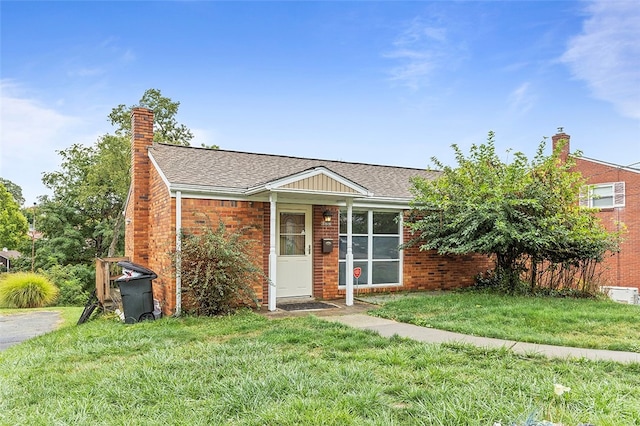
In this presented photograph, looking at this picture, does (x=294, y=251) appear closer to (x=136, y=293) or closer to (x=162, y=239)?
(x=162, y=239)

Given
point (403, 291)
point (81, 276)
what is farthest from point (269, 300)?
point (81, 276)

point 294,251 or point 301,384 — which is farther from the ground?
point 294,251

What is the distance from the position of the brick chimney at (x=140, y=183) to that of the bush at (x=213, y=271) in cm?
294

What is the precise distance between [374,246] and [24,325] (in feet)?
27.5

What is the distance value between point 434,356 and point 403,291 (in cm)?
650

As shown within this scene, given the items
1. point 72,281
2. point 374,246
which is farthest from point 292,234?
point 72,281

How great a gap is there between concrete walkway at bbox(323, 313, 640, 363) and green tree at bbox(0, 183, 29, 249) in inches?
1340

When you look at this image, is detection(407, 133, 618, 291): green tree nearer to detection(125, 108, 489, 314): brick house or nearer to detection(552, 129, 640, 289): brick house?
detection(125, 108, 489, 314): brick house

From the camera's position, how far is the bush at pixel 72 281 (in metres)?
18.3

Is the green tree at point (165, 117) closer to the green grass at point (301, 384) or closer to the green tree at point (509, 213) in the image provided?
the green tree at point (509, 213)

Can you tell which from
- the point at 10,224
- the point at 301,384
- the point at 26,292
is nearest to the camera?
the point at 301,384

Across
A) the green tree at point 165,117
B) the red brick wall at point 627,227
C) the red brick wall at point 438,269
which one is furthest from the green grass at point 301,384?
the green tree at point 165,117

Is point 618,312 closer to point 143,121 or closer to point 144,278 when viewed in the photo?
point 144,278

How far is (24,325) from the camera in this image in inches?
356
